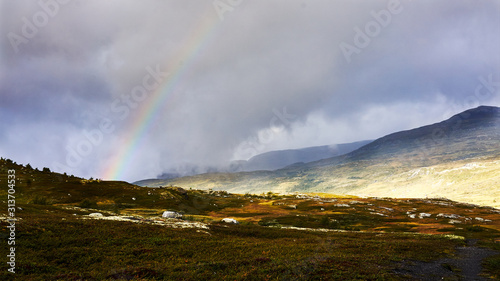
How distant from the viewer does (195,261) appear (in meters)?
21.7

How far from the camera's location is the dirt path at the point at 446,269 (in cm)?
2194

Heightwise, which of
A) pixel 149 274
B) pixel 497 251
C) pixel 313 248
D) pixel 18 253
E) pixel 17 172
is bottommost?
pixel 497 251

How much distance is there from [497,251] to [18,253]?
56899mm

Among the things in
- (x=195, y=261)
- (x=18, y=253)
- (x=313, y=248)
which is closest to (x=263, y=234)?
(x=313, y=248)

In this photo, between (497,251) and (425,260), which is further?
(497,251)

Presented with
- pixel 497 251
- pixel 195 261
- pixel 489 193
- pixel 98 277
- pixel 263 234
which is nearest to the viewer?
pixel 98 277

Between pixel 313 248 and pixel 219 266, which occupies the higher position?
pixel 219 266

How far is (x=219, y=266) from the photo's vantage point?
66.1 ft

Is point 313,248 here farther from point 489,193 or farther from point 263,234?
point 489,193

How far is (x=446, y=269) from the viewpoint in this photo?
2447 centimetres

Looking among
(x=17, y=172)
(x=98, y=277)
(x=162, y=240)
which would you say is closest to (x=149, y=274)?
(x=98, y=277)

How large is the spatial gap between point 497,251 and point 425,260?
706 inches

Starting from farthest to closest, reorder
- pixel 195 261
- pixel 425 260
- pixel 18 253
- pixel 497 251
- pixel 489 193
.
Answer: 1. pixel 489 193
2. pixel 497 251
3. pixel 425 260
4. pixel 195 261
5. pixel 18 253

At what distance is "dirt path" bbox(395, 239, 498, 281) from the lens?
21.9 meters
